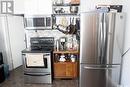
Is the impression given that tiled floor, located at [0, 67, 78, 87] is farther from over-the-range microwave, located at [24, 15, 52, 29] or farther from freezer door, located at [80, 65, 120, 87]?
over-the-range microwave, located at [24, 15, 52, 29]

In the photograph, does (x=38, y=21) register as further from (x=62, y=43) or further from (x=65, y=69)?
(x=65, y=69)

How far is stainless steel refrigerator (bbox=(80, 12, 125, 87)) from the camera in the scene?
264 cm

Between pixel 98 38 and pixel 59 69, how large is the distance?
1.38 metres

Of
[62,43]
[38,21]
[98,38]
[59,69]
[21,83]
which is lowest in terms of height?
[21,83]

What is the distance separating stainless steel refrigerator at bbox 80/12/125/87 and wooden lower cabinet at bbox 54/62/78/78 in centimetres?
66

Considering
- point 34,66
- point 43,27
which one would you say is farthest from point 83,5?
point 34,66

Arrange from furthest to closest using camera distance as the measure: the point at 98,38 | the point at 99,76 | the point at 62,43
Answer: the point at 62,43
the point at 99,76
the point at 98,38

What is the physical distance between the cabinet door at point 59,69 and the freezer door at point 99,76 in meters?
0.74

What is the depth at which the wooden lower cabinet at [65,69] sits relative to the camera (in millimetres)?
3568

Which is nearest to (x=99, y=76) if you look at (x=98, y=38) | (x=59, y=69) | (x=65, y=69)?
(x=98, y=38)

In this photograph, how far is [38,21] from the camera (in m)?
3.55

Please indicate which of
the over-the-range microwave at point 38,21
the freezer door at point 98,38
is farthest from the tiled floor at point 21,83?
the over-the-range microwave at point 38,21

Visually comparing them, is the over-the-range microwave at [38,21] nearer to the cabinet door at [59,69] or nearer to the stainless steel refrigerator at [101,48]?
the cabinet door at [59,69]

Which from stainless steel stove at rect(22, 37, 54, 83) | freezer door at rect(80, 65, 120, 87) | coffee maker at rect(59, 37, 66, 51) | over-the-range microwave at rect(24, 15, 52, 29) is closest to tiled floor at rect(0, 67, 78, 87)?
stainless steel stove at rect(22, 37, 54, 83)
